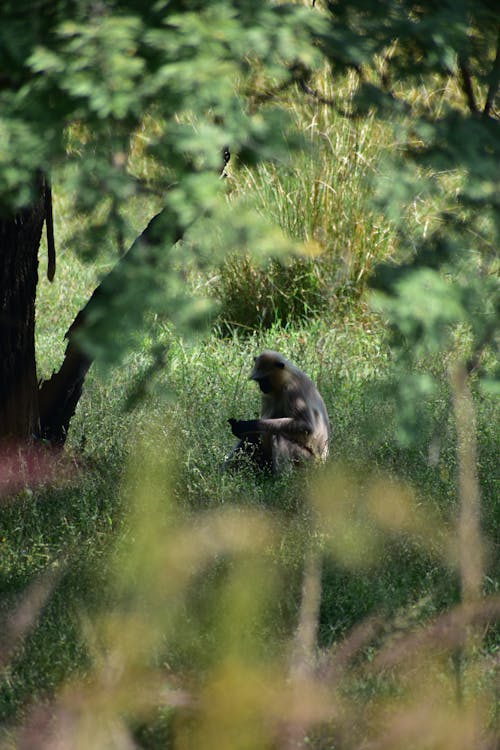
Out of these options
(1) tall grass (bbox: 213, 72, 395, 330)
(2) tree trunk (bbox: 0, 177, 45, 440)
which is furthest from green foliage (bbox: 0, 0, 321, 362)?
(1) tall grass (bbox: 213, 72, 395, 330)

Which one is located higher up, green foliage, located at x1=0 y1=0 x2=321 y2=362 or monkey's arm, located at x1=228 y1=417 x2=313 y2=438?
green foliage, located at x1=0 y1=0 x2=321 y2=362

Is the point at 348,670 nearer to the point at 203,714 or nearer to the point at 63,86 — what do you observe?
the point at 203,714

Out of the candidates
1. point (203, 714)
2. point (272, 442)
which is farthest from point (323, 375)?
point (203, 714)

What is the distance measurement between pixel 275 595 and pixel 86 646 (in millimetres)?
908

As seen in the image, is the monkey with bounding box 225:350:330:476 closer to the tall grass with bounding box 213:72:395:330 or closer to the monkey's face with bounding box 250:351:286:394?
the monkey's face with bounding box 250:351:286:394

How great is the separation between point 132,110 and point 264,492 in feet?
12.7

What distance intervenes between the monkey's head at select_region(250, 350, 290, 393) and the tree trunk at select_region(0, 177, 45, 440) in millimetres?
1624

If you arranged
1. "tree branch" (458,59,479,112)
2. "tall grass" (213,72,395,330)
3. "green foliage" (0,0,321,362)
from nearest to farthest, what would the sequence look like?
1. "green foliage" (0,0,321,362)
2. "tree branch" (458,59,479,112)
3. "tall grass" (213,72,395,330)

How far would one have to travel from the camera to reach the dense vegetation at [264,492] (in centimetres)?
275

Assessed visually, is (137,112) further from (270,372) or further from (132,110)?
(270,372)

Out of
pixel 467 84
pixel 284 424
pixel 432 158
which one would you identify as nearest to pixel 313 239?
pixel 284 424

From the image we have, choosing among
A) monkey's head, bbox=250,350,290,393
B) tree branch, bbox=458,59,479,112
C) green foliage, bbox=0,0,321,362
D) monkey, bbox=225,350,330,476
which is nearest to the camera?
green foliage, bbox=0,0,321,362

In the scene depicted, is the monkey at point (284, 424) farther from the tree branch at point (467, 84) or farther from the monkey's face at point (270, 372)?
the tree branch at point (467, 84)

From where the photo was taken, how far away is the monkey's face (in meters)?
7.37
